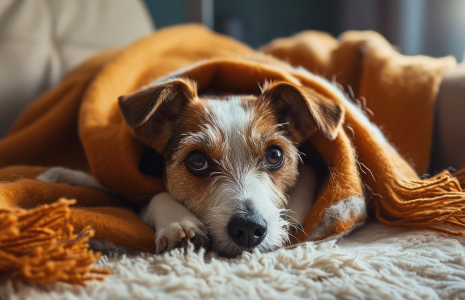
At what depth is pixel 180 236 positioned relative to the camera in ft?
3.77

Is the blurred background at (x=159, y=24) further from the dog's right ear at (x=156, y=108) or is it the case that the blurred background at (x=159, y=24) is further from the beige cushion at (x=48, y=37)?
the dog's right ear at (x=156, y=108)

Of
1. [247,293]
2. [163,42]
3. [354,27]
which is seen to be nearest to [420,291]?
[247,293]

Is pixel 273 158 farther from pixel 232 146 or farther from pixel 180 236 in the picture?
pixel 180 236

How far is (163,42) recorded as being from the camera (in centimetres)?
230

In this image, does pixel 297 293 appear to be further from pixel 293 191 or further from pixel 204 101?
pixel 204 101

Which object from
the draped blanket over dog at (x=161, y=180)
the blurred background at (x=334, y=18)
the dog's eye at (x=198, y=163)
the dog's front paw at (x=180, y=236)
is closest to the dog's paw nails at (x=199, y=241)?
the dog's front paw at (x=180, y=236)

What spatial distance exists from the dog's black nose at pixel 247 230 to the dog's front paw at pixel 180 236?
0.29 feet

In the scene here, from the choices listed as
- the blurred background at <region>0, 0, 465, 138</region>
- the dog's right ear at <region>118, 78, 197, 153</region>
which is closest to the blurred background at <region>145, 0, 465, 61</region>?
the blurred background at <region>0, 0, 465, 138</region>

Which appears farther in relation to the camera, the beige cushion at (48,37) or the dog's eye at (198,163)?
the beige cushion at (48,37)

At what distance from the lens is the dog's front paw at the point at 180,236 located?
3.79 ft

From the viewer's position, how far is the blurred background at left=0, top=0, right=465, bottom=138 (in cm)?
222

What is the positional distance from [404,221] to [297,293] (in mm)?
559

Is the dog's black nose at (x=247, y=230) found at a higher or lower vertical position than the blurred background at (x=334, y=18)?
lower

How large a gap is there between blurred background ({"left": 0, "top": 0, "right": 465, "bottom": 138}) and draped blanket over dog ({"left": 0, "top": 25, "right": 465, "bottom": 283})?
20 centimetres
